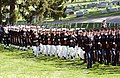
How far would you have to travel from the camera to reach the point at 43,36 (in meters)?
28.6

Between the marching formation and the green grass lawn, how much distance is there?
426mm

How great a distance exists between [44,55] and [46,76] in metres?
8.36

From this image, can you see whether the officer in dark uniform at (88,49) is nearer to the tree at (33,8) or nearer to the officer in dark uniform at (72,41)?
the officer in dark uniform at (72,41)

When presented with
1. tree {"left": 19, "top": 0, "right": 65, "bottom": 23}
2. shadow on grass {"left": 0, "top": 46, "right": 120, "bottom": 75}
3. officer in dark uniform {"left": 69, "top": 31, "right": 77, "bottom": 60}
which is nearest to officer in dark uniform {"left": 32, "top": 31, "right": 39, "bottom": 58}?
shadow on grass {"left": 0, "top": 46, "right": 120, "bottom": 75}

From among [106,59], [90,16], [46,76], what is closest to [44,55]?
[106,59]

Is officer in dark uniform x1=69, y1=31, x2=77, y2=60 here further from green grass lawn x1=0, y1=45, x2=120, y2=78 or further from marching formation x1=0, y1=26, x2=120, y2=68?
green grass lawn x1=0, y1=45, x2=120, y2=78

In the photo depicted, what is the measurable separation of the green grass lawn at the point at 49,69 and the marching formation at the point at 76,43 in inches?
16.8

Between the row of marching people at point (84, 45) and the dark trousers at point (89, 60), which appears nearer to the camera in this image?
the row of marching people at point (84, 45)

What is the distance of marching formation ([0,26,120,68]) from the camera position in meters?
23.0

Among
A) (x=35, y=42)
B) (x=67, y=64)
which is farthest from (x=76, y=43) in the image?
(x=35, y=42)

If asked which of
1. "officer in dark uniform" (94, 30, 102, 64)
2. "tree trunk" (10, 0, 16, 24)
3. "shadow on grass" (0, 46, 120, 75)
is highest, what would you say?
"officer in dark uniform" (94, 30, 102, 64)

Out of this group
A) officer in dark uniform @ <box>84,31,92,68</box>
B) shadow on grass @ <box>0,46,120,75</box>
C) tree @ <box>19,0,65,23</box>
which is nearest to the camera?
shadow on grass @ <box>0,46,120,75</box>

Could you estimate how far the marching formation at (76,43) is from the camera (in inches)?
907

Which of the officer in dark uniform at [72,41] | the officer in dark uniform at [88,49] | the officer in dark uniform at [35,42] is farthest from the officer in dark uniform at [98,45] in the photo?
the officer in dark uniform at [35,42]
